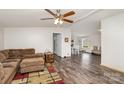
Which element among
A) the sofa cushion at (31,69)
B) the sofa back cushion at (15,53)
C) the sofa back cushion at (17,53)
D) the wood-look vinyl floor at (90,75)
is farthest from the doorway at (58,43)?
the sofa cushion at (31,69)

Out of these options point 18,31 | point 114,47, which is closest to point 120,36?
→ point 114,47

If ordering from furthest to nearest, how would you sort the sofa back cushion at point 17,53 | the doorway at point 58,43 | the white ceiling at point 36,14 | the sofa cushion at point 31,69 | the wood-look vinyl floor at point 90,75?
the doorway at point 58,43, the sofa back cushion at point 17,53, the sofa cushion at point 31,69, the white ceiling at point 36,14, the wood-look vinyl floor at point 90,75

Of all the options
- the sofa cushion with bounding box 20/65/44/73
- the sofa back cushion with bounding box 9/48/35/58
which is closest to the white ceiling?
the sofa back cushion with bounding box 9/48/35/58

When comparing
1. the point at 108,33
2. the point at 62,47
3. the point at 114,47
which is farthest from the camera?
the point at 62,47

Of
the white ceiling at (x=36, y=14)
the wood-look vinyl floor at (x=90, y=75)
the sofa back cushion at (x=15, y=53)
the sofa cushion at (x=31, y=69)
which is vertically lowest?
the wood-look vinyl floor at (x=90, y=75)

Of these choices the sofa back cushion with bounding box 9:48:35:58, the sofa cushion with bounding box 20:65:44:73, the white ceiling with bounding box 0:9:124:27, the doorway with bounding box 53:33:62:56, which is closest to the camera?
the white ceiling with bounding box 0:9:124:27

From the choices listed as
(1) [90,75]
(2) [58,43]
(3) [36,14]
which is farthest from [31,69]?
(2) [58,43]

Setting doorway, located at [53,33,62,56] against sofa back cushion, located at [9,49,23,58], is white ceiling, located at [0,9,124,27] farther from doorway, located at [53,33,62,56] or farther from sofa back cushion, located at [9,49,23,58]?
doorway, located at [53,33,62,56]

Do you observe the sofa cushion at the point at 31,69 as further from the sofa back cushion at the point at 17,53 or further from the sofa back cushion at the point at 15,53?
the sofa back cushion at the point at 15,53
